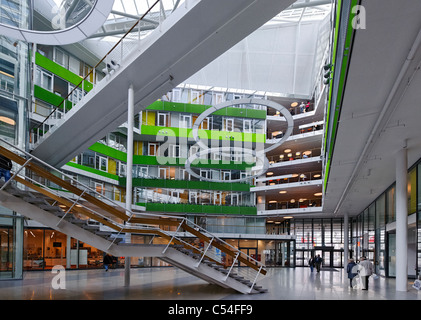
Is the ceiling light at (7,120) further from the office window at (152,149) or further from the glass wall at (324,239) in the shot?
the glass wall at (324,239)

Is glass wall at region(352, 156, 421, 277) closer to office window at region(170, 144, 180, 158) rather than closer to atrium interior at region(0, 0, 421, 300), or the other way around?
atrium interior at region(0, 0, 421, 300)

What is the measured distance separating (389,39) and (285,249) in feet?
122

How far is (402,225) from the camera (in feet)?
58.8

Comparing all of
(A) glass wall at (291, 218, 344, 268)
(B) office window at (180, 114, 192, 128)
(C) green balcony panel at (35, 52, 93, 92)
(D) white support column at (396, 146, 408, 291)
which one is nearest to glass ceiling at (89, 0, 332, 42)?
(C) green balcony panel at (35, 52, 93, 92)

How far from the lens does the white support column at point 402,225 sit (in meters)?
17.6

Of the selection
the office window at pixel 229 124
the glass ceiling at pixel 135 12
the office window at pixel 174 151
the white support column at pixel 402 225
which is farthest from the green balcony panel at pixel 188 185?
the white support column at pixel 402 225

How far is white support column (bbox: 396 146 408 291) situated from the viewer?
693 inches

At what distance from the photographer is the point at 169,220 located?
47.5 ft

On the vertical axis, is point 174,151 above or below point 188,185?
above

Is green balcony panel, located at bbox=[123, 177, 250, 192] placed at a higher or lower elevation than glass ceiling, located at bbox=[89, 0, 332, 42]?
lower

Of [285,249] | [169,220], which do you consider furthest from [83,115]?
[285,249]

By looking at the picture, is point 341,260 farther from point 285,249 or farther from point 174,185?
point 174,185

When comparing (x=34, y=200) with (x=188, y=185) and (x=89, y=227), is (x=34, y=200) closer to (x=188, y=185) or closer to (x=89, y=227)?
(x=89, y=227)

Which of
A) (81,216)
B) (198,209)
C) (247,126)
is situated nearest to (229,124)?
(247,126)
